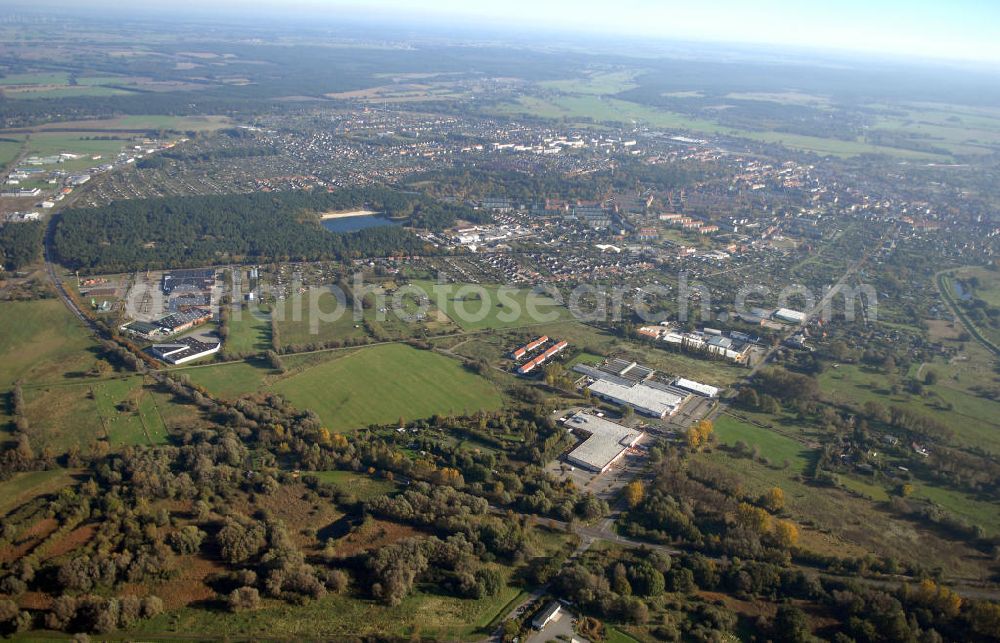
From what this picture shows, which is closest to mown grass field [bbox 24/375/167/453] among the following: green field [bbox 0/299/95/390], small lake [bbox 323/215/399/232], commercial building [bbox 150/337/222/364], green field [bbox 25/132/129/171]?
green field [bbox 0/299/95/390]

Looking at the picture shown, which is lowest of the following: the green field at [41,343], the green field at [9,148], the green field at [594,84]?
the green field at [41,343]

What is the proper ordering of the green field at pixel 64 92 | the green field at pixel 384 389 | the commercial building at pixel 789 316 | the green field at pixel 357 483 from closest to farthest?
1. the green field at pixel 357 483
2. the green field at pixel 384 389
3. the commercial building at pixel 789 316
4. the green field at pixel 64 92

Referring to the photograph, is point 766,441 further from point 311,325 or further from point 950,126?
point 950,126

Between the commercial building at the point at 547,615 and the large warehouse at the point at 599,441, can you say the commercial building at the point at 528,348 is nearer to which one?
the large warehouse at the point at 599,441

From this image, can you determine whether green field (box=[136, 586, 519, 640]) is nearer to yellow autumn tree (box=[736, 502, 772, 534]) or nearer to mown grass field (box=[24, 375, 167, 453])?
yellow autumn tree (box=[736, 502, 772, 534])

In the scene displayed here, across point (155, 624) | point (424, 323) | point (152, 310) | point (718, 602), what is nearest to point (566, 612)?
point (718, 602)

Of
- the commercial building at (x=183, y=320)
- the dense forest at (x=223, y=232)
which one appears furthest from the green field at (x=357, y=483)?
the dense forest at (x=223, y=232)
